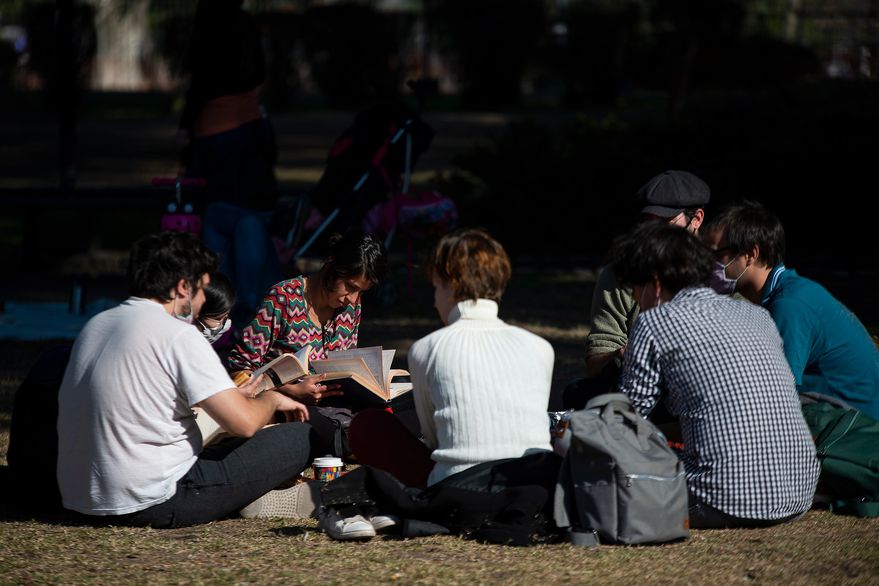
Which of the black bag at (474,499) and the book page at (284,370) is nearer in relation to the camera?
the black bag at (474,499)

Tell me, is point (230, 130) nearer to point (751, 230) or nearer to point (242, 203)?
point (242, 203)

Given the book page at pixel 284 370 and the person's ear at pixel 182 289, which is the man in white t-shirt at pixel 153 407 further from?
the book page at pixel 284 370

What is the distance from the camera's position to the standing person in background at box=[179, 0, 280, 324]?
8000 mm

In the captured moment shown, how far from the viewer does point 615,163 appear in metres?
12.0

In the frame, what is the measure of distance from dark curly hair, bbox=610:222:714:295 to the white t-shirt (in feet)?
4.66

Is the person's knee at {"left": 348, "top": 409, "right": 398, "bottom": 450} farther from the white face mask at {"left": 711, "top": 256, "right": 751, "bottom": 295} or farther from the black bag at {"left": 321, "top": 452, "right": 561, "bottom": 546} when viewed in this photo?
the white face mask at {"left": 711, "top": 256, "right": 751, "bottom": 295}

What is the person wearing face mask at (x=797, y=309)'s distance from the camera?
14.9 feet

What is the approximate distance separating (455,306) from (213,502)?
3.60 ft

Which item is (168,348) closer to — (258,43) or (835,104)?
(258,43)

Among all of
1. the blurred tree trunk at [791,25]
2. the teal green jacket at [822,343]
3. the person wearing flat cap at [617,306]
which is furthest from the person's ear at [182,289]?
the blurred tree trunk at [791,25]

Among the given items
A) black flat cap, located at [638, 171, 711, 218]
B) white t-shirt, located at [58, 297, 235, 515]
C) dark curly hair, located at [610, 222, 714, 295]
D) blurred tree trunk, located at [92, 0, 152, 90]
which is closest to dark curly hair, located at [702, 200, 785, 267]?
black flat cap, located at [638, 171, 711, 218]

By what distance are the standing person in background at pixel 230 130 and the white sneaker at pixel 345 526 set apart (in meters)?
3.88

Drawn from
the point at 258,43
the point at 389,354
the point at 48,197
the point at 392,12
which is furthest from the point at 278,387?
the point at 392,12

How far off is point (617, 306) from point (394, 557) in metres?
1.59
